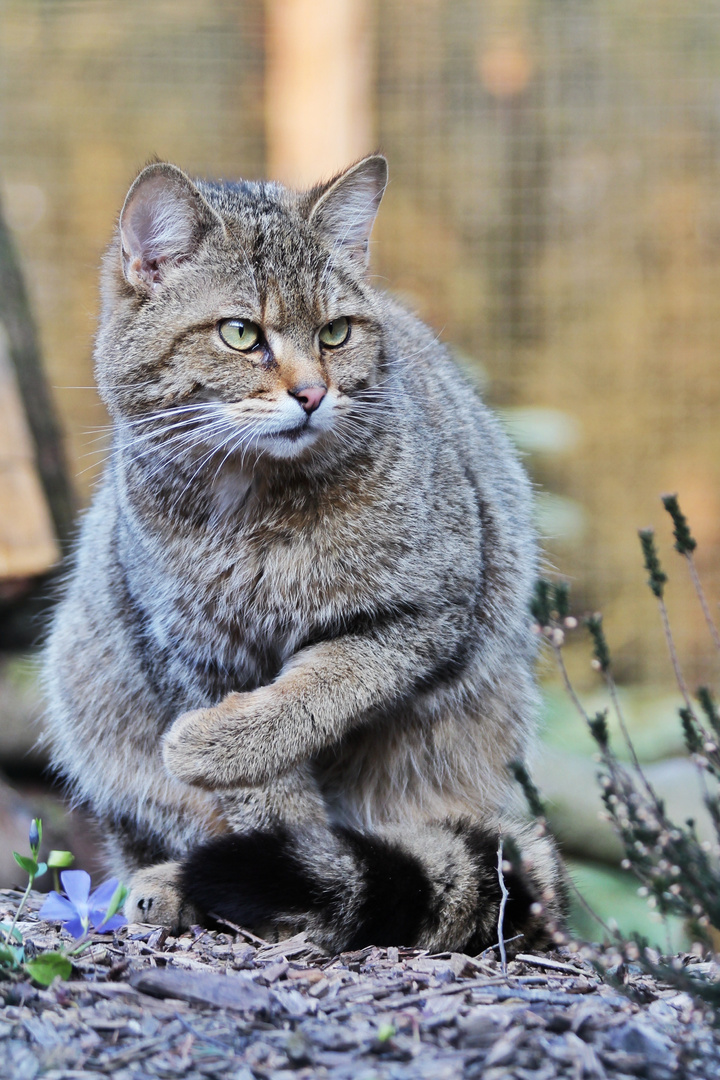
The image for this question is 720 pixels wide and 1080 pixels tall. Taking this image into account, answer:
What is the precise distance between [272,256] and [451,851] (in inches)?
50.4

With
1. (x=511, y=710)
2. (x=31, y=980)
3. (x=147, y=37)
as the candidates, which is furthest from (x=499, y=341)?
(x=31, y=980)

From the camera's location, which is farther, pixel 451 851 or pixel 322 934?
pixel 451 851

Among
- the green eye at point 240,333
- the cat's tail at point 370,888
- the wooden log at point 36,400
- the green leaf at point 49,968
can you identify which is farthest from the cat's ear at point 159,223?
the wooden log at point 36,400

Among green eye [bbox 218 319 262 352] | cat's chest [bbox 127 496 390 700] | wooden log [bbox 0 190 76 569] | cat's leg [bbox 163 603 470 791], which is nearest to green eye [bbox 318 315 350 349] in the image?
green eye [bbox 218 319 262 352]

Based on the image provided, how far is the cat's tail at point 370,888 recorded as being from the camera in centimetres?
194

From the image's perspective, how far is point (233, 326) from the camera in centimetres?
222

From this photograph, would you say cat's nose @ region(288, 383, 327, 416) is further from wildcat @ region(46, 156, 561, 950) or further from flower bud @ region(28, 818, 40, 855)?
flower bud @ region(28, 818, 40, 855)

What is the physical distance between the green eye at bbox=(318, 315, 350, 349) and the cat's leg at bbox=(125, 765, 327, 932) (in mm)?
910

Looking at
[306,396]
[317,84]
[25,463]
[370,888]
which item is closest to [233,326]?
[306,396]

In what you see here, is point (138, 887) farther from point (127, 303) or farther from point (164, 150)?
point (164, 150)

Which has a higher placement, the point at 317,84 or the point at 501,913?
the point at 317,84

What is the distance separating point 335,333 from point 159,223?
1.45 feet

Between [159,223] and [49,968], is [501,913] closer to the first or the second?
[49,968]

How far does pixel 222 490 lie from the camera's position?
2275 millimetres
